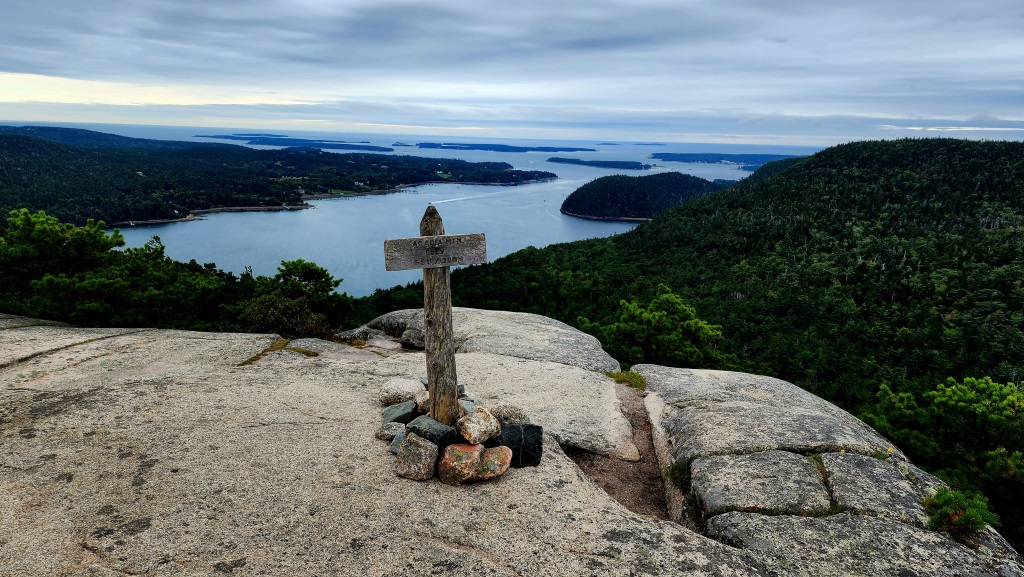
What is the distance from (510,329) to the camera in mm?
16344

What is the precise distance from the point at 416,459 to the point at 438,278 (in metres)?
2.52

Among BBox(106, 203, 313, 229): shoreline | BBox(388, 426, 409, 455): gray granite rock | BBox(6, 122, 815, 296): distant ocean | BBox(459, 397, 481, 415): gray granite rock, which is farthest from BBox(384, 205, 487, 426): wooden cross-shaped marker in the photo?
BBox(106, 203, 313, 229): shoreline

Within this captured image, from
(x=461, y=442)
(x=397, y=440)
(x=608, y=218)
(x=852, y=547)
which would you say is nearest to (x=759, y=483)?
(x=852, y=547)

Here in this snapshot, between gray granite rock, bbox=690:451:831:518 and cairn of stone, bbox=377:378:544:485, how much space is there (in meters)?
2.57

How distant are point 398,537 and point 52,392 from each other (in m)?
7.48

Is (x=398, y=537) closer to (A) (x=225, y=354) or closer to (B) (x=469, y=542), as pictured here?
(B) (x=469, y=542)

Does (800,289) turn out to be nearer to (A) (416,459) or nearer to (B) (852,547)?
(B) (852,547)

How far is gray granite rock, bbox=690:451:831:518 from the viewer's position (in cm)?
682

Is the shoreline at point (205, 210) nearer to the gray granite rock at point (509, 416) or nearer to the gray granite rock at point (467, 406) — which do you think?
the gray granite rock at point (467, 406)

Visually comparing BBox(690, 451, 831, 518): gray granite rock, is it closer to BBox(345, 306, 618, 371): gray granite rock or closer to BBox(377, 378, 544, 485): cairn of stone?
BBox(377, 378, 544, 485): cairn of stone

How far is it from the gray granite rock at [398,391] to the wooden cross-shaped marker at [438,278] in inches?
61.9

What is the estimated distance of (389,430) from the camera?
7844 mm

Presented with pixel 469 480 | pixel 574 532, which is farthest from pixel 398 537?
pixel 574 532

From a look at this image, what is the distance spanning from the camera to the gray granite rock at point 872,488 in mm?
6652
